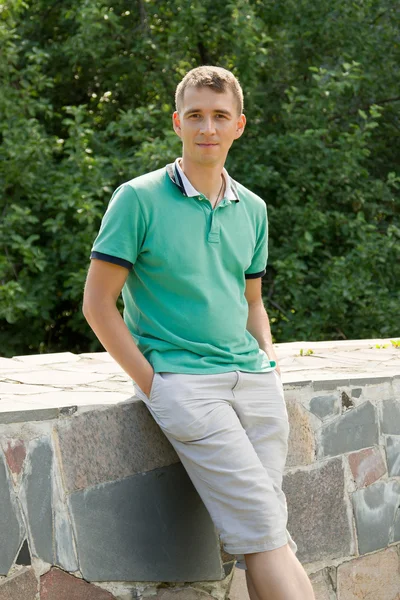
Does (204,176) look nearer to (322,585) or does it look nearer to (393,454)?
(393,454)

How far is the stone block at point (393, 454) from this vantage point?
11.6 feet

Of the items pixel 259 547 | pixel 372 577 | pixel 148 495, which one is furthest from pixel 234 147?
pixel 259 547

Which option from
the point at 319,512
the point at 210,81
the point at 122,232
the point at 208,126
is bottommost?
the point at 319,512

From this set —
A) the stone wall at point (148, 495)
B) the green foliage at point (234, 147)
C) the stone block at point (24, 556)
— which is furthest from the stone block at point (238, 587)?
the green foliage at point (234, 147)

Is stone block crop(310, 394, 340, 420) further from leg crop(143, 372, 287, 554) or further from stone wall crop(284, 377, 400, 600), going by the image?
leg crop(143, 372, 287, 554)

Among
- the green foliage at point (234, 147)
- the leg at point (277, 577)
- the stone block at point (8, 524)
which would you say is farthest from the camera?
the green foliage at point (234, 147)

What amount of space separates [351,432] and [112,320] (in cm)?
115

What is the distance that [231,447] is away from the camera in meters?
2.56

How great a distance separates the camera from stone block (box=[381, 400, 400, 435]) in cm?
348

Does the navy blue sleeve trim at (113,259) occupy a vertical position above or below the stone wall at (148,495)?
above

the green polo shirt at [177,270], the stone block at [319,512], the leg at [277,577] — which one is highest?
the green polo shirt at [177,270]

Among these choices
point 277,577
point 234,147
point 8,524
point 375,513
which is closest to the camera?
point 277,577

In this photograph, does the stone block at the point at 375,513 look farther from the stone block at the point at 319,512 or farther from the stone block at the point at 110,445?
the stone block at the point at 110,445

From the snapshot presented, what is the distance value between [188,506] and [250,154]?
4.80 metres
